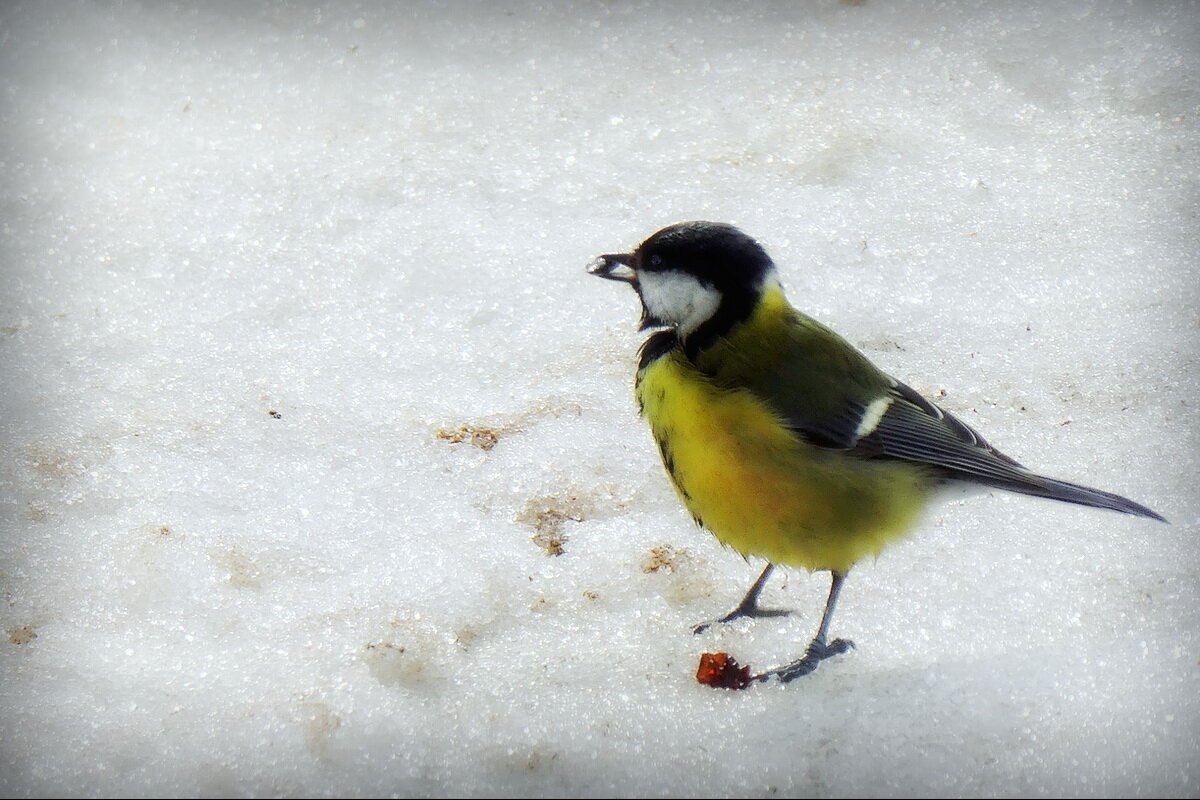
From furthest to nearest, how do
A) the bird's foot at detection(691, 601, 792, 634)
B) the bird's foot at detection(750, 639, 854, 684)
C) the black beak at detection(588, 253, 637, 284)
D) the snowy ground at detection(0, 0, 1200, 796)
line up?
the black beak at detection(588, 253, 637, 284) < the bird's foot at detection(691, 601, 792, 634) < the bird's foot at detection(750, 639, 854, 684) < the snowy ground at detection(0, 0, 1200, 796)

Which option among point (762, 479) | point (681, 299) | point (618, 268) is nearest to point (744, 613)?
point (762, 479)

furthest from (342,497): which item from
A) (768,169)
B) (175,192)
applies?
(768,169)

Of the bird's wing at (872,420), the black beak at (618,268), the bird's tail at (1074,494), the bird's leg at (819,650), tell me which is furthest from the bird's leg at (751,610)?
the black beak at (618,268)

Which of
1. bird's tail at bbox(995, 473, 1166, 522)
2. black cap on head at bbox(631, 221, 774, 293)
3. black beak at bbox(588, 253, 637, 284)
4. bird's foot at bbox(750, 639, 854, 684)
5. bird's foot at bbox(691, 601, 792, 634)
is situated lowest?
bird's foot at bbox(691, 601, 792, 634)

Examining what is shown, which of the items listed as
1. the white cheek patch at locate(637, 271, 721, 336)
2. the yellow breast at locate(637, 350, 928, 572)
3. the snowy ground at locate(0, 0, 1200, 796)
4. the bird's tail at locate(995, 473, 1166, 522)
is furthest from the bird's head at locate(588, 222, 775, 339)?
the bird's tail at locate(995, 473, 1166, 522)

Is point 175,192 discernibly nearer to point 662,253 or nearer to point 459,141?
point 459,141

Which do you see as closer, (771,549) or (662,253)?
(771,549)

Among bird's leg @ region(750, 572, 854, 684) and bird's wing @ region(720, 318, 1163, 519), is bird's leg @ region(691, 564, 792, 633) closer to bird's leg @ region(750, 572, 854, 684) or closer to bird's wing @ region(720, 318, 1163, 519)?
bird's leg @ region(750, 572, 854, 684)
